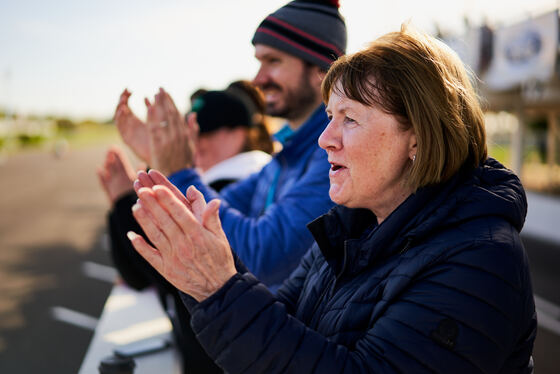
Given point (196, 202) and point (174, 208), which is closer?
point (174, 208)

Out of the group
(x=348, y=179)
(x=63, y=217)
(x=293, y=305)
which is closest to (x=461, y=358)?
(x=348, y=179)

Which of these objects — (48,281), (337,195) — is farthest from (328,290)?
(48,281)

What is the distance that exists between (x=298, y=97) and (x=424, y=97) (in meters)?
1.03

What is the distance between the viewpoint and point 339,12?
217cm

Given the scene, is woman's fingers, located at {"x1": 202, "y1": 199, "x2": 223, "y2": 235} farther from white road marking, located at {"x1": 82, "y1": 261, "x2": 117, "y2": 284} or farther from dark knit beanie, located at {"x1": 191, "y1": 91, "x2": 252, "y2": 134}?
white road marking, located at {"x1": 82, "y1": 261, "x2": 117, "y2": 284}

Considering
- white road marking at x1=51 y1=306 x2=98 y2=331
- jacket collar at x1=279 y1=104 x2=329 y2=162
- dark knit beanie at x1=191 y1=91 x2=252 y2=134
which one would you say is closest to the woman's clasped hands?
jacket collar at x1=279 y1=104 x2=329 y2=162

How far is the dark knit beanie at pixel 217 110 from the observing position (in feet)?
9.82

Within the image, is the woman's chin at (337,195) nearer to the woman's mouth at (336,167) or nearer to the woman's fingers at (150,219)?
the woman's mouth at (336,167)

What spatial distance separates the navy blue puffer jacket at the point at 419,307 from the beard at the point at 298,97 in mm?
1049

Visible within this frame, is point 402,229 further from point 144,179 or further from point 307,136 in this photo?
point 307,136

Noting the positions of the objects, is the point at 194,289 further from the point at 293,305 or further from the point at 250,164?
the point at 250,164

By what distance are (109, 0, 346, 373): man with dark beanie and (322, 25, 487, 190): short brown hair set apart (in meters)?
0.60

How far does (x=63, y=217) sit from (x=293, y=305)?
12.8m

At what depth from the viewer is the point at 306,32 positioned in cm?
202
